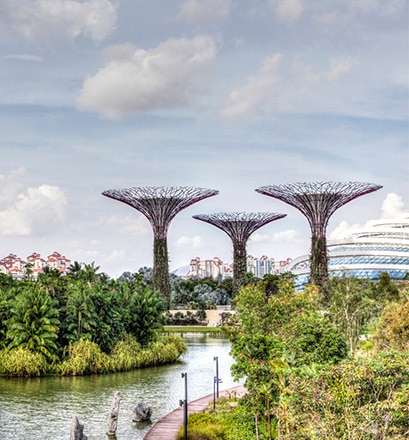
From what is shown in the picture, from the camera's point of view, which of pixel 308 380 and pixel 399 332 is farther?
pixel 399 332

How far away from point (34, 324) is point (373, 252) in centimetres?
5717

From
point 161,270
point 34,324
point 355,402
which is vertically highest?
point 161,270

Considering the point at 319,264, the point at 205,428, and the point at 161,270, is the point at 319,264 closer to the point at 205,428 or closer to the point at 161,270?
the point at 161,270

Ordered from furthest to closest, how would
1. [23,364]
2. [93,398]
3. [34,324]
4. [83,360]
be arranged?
[34,324]
[83,360]
[23,364]
[93,398]

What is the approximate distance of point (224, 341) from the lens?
170ft

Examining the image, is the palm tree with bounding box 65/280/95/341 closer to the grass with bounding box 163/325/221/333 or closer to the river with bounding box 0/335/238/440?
the river with bounding box 0/335/238/440

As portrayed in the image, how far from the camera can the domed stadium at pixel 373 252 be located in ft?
266

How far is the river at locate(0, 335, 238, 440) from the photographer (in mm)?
21266

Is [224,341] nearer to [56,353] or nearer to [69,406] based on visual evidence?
[56,353]

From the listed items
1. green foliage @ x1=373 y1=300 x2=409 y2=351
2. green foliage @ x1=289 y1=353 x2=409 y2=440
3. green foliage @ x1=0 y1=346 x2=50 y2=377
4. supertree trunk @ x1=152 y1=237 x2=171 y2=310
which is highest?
supertree trunk @ x1=152 y1=237 x2=171 y2=310

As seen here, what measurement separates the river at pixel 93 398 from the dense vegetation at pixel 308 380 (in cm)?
347

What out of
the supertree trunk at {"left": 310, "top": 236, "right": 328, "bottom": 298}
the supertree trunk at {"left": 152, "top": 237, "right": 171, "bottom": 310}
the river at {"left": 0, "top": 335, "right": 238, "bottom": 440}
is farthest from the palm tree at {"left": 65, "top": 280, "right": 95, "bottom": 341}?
the supertree trunk at {"left": 310, "top": 236, "right": 328, "bottom": 298}

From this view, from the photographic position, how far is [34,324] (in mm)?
32812

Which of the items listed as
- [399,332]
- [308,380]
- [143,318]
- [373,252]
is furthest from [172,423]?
[373,252]
